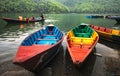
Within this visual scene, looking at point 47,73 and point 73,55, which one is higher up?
point 73,55

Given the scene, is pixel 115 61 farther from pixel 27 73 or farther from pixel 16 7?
pixel 16 7

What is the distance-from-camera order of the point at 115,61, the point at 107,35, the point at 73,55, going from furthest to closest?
1. the point at 107,35
2. the point at 115,61
3. the point at 73,55

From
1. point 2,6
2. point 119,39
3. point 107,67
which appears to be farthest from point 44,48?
point 2,6

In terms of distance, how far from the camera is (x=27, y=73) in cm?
1080

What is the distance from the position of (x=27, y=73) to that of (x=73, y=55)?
10.7ft

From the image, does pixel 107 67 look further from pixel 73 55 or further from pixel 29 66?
pixel 29 66

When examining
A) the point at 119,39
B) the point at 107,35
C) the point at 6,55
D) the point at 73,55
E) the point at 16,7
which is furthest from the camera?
the point at 16,7

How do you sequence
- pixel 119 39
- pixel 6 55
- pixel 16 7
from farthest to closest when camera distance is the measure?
pixel 16 7 < pixel 119 39 < pixel 6 55

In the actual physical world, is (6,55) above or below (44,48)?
below

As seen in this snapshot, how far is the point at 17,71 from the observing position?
11078 millimetres

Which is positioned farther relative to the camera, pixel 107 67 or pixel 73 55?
pixel 107 67

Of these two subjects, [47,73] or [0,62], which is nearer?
[47,73]

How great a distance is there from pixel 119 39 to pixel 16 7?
10827 cm

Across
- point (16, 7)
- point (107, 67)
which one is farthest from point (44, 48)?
point (16, 7)
